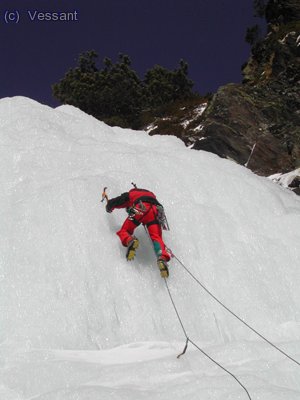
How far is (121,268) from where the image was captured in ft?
14.9

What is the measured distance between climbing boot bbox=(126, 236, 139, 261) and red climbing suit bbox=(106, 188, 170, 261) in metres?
0.06

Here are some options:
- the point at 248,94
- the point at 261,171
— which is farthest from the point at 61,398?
the point at 248,94

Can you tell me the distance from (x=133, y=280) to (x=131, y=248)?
35 centimetres

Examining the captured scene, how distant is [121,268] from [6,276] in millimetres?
1208

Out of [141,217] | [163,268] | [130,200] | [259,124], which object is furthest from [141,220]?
[259,124]

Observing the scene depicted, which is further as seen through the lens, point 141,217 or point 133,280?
point 141,217

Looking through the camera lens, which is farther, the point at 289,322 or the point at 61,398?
the point at 289,322

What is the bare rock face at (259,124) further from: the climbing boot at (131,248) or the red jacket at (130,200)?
the climbing boot at (131,248)

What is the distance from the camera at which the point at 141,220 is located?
16.1 feet

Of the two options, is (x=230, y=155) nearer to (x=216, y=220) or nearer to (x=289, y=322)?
(x=216, y=220)

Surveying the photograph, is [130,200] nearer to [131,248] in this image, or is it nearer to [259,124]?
[131,248]

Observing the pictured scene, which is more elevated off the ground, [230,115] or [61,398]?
[230,115]

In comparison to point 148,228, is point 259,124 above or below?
above

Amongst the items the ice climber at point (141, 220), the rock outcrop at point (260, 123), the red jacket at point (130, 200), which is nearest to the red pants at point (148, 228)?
the ice climber at point (141, 220)
